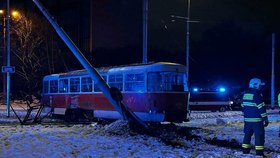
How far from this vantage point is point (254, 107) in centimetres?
1106

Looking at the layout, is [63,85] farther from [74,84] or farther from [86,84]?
[86,84]

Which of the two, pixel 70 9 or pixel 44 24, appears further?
pixel 70 9

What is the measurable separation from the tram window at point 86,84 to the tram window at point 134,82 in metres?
3.34

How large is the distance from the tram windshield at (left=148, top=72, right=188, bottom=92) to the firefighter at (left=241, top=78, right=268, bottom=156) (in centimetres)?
847

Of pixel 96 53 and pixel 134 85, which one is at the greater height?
pixel 96 53

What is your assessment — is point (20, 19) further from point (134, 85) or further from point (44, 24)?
point (134, 85)

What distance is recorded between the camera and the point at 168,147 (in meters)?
12.4

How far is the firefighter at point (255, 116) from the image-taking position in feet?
35.9

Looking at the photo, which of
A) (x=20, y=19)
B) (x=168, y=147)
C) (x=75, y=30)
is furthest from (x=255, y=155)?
(x=75, y=30)

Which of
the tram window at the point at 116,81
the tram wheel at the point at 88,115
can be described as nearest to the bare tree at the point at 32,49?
the tram wheel at the point at 88,115

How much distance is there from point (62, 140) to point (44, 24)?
3585 cm

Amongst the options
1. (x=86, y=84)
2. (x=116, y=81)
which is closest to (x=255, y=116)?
(x=116, y=81)

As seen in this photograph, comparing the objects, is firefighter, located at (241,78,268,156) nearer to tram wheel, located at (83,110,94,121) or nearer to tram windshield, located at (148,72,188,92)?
tram windshield, located at (148,72,188,92)

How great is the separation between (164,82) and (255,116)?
29.1ft
